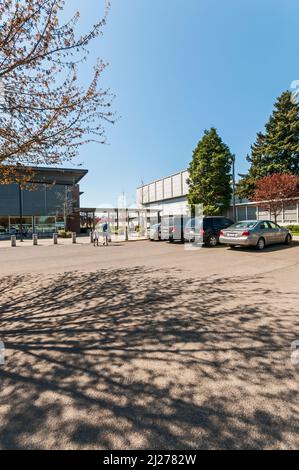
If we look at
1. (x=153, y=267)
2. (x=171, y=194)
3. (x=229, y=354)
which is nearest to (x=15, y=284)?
(x=153, y=267)

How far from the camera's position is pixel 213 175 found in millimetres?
28641

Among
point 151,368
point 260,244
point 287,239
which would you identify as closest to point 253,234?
point 260,244

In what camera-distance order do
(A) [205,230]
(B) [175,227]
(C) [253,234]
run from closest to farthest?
(C) [253,234] → (A) [205,230] → (B) [175,227]

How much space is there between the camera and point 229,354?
3021 mm

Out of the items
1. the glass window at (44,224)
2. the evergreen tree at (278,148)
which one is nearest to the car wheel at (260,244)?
the evergreen tree at (278,148)

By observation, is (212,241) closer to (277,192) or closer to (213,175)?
(277,192)

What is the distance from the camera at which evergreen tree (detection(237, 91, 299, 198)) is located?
26.8 metres

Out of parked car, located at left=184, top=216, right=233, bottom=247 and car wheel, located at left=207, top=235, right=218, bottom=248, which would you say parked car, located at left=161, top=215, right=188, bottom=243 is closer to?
parked car, located at left=184, top=216, right=233, bottom=247

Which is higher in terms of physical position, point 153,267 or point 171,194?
point 171,194

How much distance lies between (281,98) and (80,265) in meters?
32.1

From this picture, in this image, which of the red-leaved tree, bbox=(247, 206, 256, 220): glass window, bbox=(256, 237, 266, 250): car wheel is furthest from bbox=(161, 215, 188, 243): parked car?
bbox=(247, 206, 256, 220): glass window

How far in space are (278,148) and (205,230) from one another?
20.4m
